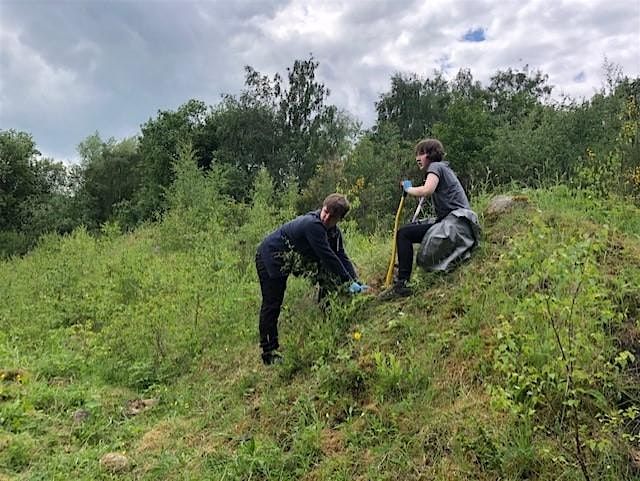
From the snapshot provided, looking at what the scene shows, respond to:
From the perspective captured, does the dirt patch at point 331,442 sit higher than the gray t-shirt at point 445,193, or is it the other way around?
the gray t-shirt at point 445,193

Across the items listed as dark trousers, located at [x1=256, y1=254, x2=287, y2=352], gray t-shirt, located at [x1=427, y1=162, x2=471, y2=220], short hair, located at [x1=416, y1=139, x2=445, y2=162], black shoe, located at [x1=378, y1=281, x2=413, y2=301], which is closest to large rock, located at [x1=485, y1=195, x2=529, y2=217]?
gray t-shirt, located at [x1=427, y1=162, x2=471, y2=220]

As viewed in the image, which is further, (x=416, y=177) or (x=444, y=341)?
(x=416, y=177)

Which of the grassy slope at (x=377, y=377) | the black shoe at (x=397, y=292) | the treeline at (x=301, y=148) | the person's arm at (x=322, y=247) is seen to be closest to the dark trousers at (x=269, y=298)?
the grassy slope at (x=377, y=377)

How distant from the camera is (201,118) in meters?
25.9

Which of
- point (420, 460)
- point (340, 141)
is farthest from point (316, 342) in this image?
point (340, 141)

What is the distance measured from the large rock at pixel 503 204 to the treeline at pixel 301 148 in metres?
4.97

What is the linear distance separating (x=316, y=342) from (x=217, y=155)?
2109cm

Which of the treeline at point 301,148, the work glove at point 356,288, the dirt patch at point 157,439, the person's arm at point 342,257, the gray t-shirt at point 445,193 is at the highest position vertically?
the treeline at point 301,148

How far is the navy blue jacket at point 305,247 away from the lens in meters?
4.34

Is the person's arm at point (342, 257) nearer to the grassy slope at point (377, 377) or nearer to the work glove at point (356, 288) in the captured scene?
the work glove at point (356, 288)

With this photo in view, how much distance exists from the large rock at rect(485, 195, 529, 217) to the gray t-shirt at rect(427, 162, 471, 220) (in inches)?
34.4

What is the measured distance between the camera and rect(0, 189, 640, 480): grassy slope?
268 cm

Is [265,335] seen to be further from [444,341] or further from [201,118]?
[201,118]

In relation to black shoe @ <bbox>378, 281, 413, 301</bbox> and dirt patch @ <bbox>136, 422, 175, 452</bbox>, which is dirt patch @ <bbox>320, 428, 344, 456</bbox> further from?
black shoe @ <bbox>378, 281, 413, 301</bbox>
